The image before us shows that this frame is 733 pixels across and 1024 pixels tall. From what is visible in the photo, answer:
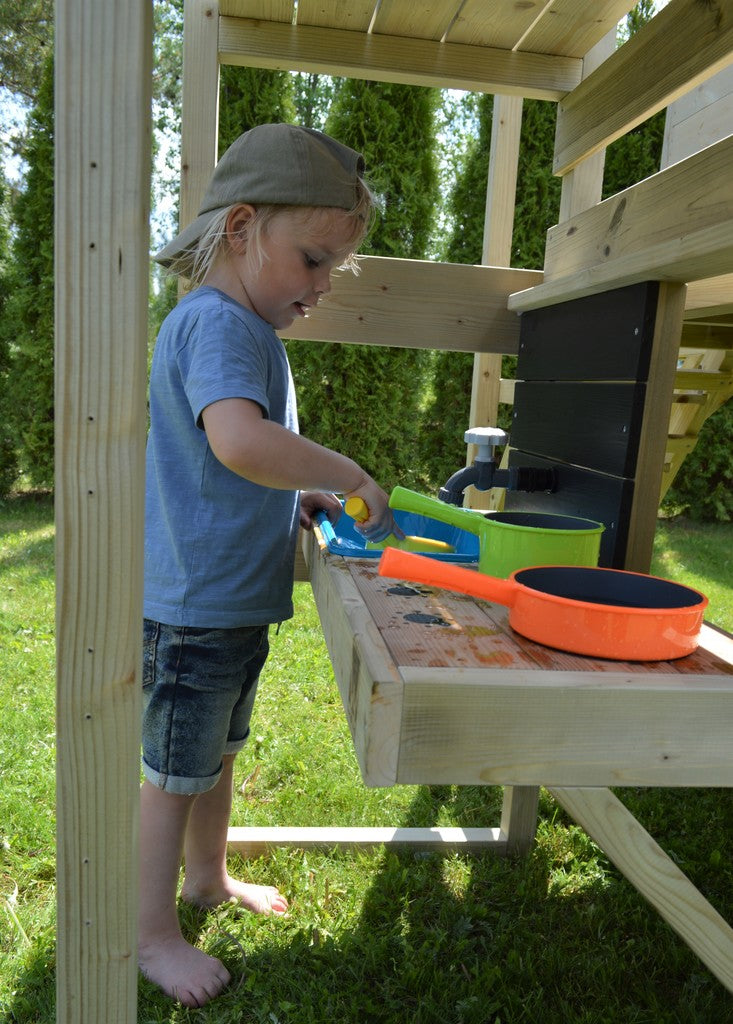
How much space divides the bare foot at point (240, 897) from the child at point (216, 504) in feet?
0.77

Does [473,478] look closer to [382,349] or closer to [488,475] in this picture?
[488,475]

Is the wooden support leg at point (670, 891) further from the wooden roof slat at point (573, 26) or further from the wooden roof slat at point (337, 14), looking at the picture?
the wooden roof slat at point (337, 14)

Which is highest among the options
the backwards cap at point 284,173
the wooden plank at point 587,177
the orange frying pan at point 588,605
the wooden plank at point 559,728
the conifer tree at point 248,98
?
the conifer tree at point 248,98

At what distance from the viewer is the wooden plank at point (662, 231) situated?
1.30m

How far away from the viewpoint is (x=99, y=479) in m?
0.96

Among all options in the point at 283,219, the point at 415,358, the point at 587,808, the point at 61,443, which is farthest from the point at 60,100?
the point at 415,358

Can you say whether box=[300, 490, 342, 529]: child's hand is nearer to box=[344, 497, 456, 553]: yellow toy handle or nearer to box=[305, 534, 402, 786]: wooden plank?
box=[344, 497, 456, 553]: yellow toy handle

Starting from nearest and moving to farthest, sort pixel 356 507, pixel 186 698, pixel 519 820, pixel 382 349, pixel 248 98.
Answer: pixel 356 507 → pixel 186 698 → pixel 519 820 → pixel 248 98 → pixel 382 349

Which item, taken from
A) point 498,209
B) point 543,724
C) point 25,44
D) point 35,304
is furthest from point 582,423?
point 25,44

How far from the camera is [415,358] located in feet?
21.8

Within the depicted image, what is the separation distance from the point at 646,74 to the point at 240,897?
2.04 m

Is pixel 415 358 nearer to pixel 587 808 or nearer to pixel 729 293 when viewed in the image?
pixel 729 293

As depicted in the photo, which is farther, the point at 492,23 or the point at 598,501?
the point at 492,23

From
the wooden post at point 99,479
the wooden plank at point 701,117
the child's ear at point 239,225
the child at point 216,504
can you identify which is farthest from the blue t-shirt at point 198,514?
the wooden plank at point 701,117
